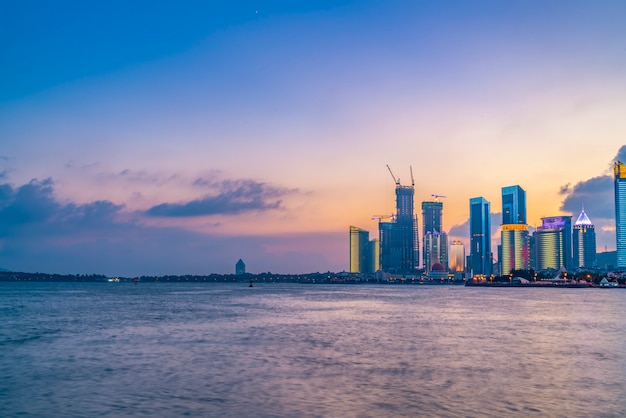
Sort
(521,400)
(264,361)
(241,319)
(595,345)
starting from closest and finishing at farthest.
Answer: (521,400)
(264,361)
(595,345)
(241,319)

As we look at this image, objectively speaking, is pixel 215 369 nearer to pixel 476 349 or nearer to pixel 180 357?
pixel 180 357

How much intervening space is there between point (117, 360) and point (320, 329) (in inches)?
972

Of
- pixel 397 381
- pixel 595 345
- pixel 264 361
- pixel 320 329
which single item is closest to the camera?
pixel 397 381

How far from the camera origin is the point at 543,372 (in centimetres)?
3212

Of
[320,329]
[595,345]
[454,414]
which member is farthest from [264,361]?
[595,345]

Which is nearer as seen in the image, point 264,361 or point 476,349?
point 264,361

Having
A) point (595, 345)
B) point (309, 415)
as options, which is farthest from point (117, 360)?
point (595, 345)

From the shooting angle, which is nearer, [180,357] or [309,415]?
[309,415]

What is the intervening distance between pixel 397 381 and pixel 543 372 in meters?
9.48

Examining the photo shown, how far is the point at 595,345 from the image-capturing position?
147ft

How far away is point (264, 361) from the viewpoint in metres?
36.2

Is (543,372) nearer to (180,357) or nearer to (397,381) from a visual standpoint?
(397,381)

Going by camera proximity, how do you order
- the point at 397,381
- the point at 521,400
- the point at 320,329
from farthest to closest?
the point at 320,329 < the point at 397,381 < the point at 521,400

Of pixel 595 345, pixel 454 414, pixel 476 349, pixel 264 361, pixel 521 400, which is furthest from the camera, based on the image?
pixel 595 345
